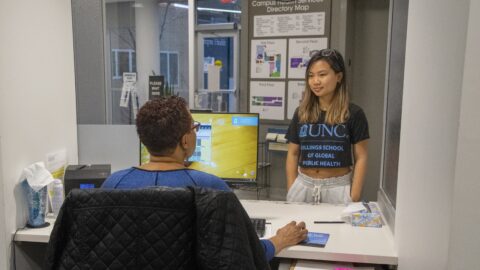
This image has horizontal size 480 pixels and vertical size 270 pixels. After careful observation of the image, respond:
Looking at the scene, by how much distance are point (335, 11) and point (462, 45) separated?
2.68 m

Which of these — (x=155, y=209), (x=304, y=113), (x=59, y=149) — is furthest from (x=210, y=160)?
(x=155, y=209)

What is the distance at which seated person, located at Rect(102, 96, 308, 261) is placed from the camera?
1.32 metres

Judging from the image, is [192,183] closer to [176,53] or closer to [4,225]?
[4,225]

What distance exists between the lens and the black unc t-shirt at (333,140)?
7.11 ft

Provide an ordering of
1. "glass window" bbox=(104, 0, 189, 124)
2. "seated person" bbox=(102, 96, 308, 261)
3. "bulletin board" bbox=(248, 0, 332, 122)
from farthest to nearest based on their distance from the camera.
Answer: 1. "bulletin board" bbox=(248, 0, 332, 122)
2. "glass window" bbox=(104, 0, 189, 124)
3. "seated person" bbox=(102, 96, 308, 261)

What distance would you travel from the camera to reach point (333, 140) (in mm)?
2172

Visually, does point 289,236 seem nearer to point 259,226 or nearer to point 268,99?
point 259,226

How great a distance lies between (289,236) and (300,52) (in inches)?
83.5

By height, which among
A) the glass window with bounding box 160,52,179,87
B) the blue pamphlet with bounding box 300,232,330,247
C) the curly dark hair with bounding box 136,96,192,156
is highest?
the glass window with bounding box 160,52,179,87

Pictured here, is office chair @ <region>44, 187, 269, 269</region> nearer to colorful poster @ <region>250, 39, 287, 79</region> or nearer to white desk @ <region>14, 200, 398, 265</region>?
white desk @ <region>14, 200, 398, 265</region>

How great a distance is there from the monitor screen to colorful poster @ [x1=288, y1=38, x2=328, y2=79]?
4.63ft

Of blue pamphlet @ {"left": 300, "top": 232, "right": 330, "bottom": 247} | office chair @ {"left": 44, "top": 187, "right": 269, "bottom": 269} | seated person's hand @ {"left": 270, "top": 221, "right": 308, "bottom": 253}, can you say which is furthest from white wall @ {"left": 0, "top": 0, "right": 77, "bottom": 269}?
blue pamphlet @ {"left": 300, "top": 232, "right": 330, "bottom": 247}

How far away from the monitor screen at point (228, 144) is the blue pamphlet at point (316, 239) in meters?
0.57

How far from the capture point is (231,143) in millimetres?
2238
